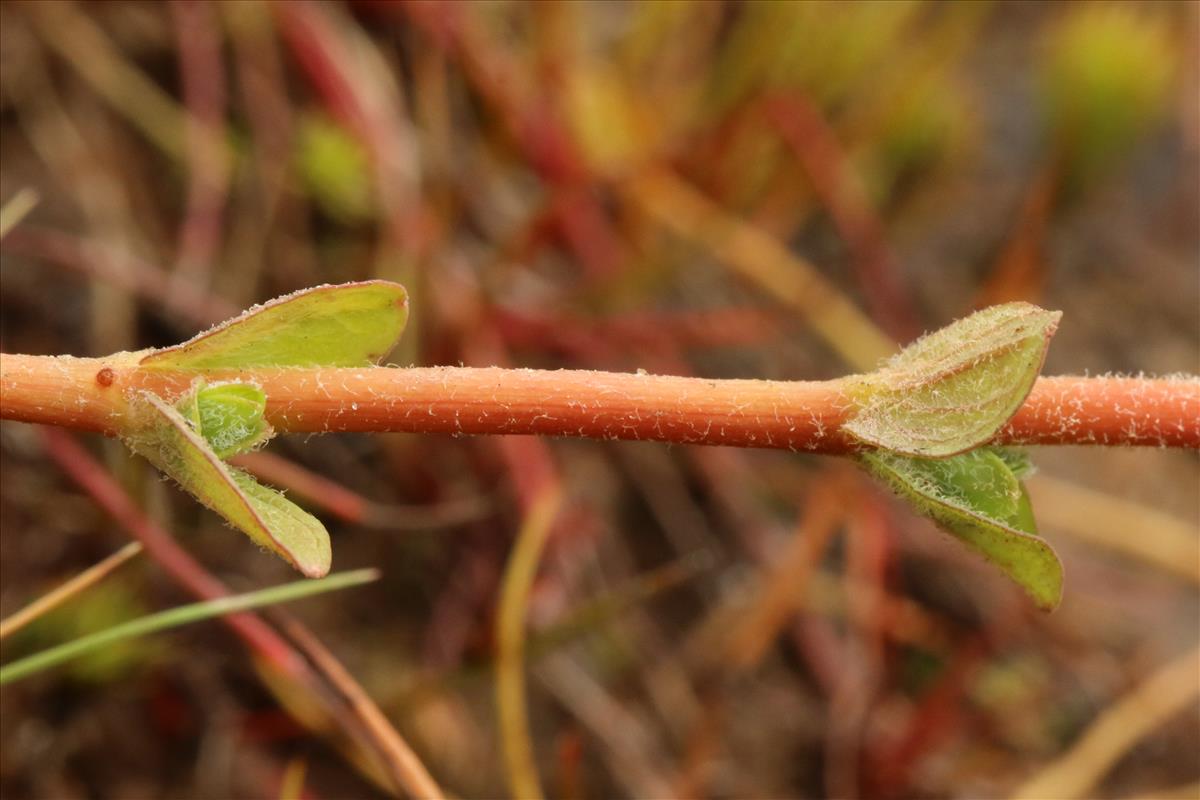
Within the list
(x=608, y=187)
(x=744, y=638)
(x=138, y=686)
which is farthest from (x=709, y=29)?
(x=138, y=686)

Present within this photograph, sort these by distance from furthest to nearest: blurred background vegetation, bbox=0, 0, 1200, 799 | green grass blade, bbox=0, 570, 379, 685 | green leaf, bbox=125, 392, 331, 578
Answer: blurred background vegetation, bbox=0, 0, 1200, 799 → green grass blade, bbox=0, 570, 379, 685 → green leaf, bbox=125, 392, 331, 578

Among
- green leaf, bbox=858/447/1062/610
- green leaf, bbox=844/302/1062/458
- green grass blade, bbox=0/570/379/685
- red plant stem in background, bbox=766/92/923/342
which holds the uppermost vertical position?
red plant stem in background, bbox=766/92/923/342

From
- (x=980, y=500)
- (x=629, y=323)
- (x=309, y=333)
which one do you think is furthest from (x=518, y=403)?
(x=629, y=323)

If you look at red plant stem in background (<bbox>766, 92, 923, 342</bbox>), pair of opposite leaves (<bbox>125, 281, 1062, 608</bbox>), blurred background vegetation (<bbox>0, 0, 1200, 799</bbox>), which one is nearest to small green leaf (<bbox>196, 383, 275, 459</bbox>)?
pair of opposite leaves (<bbox>125, 281, 1062, 608</bbox>)

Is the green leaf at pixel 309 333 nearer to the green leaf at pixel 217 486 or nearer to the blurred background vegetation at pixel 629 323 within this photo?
the green leaf at pixel 217 486

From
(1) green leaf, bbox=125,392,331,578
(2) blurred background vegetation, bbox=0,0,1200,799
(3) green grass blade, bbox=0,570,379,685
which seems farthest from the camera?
(2) blurred background vegetation, bbox=0,0,1200,799

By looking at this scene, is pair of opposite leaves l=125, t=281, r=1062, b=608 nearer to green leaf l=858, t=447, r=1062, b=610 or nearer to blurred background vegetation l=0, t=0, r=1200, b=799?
green leaf l=858, t=447, r=1062, b=610

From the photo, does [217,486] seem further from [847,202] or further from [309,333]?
[847,202]
